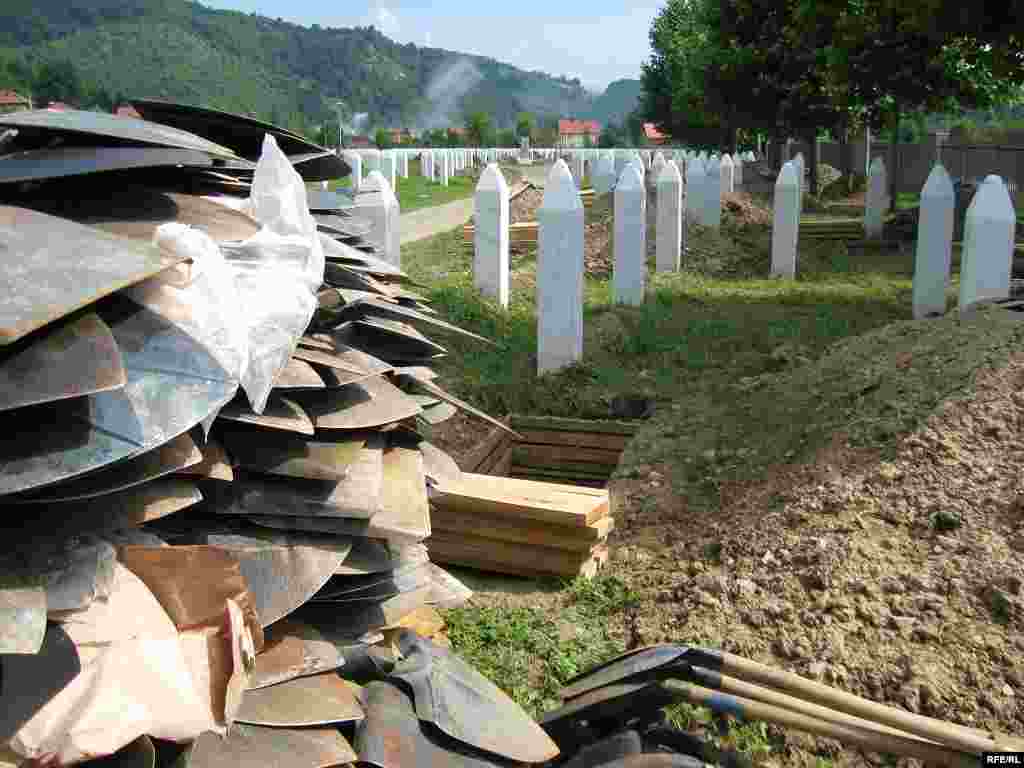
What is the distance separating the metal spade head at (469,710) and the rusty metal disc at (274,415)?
2.67ft

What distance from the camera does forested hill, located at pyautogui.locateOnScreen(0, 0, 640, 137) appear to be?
10831 cm

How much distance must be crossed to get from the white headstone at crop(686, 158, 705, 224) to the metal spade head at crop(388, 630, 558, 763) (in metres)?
12.0

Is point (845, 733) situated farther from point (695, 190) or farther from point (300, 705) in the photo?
point (695, 190)

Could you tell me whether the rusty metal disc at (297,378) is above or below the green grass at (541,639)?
above

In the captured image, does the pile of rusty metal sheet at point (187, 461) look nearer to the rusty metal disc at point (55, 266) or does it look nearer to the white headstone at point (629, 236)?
the rusty metal disc at point (55, 266)

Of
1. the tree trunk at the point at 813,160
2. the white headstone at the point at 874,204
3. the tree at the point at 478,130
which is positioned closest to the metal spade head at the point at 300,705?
the white headstone at the point at 874,204

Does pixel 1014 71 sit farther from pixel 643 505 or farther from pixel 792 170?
pixel 643 505

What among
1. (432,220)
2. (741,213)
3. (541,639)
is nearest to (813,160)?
(432,220)

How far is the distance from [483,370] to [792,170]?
6425mm

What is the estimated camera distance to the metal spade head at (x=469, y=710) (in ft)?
8.75

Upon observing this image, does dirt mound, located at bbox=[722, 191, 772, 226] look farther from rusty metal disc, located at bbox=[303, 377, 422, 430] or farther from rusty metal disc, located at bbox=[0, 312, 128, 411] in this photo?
Answer: rusty metal disc, located at bbox=[0, 312, 128, 411]

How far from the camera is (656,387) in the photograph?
6.86m

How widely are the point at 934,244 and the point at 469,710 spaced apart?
25.7 ft

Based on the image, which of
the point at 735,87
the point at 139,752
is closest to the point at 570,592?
the point at 139,752
